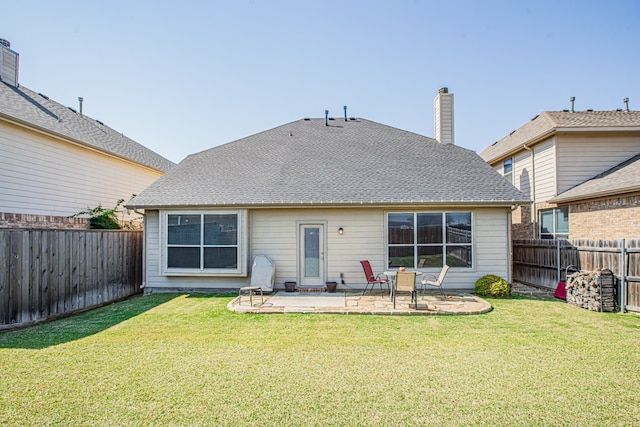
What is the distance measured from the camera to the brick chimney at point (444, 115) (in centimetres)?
1317

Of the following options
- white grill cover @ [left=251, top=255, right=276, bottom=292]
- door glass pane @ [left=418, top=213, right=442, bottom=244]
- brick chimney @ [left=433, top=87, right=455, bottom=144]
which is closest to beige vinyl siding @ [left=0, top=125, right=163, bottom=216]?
white grill cover @ [left=251, top=255, right=276, bottom=292]

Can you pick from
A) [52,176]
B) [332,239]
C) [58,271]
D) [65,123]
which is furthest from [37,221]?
[332,239]

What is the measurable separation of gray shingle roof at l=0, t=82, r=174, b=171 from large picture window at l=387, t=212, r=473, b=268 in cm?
1139

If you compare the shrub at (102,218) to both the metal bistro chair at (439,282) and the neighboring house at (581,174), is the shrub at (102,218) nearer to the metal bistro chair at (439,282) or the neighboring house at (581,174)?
the metal bistro chair at (439,282)

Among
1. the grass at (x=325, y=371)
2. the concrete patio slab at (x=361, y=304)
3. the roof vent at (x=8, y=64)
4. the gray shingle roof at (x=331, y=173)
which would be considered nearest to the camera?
the grass at (x=325, y=371)

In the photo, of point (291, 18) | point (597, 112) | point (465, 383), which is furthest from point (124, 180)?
point (597, 112)

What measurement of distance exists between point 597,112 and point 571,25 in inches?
182

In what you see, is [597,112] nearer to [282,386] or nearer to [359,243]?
[359,243]

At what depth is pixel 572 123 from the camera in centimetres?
1205

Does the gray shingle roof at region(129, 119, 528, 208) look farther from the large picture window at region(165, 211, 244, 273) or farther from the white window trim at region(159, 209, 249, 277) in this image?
the large picture window at region(165, 211, 244, 273)

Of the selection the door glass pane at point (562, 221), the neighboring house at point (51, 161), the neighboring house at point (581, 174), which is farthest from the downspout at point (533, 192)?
the neighboring house at point (51, 161)

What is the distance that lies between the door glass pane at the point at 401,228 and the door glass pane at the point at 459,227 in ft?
3.53

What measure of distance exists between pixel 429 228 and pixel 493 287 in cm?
221

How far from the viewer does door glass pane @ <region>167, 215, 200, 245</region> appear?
10.4 meters
